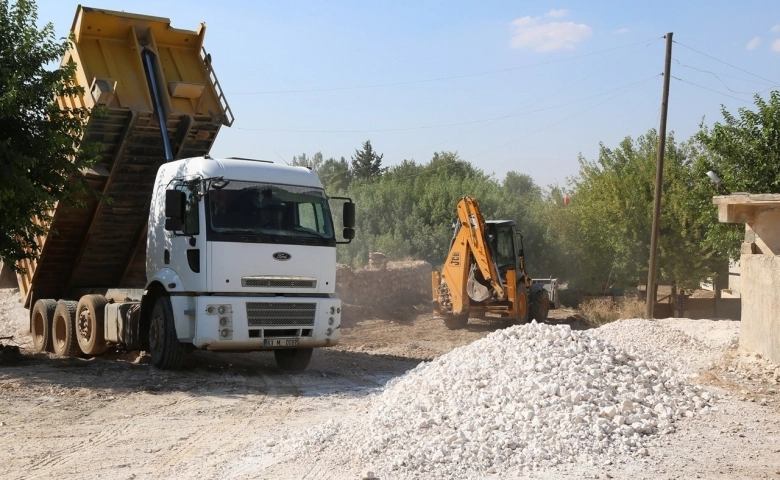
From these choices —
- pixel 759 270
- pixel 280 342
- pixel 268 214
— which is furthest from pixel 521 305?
pixel 268 214

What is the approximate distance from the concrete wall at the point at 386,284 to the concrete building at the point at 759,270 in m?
13.9

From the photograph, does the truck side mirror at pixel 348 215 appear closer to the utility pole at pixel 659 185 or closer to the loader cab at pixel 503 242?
the loader cab at pixel 503 242

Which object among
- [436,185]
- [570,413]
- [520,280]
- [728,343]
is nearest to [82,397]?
[570,413]

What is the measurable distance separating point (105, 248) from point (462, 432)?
351 inches

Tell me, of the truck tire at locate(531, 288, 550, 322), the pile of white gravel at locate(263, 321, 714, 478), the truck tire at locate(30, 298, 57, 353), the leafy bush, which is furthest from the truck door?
the leafy bush

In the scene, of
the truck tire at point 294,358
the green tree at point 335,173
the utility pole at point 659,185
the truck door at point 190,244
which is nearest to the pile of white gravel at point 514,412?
the truck tire at point 294,358

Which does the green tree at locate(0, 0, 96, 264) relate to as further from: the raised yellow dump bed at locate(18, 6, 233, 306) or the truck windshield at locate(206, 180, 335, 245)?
the truck windshield at locate(206, 180, 335, 245)

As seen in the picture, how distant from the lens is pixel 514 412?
25.7 feet

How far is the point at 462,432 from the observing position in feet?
24.0

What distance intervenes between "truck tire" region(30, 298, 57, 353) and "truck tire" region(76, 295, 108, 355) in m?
1.01

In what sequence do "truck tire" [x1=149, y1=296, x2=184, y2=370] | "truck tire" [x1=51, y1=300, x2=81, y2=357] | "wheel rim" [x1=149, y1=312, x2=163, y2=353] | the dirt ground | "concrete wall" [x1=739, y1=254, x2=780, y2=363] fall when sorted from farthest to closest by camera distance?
"truck tire" [x1=51, y1=300, x2=81, y2=357] < "wheel rim" [x1=149, y1=312, x2=163, y2=353] < "truck tire" [x1=149, y1=296, x2=184, y2=370] < "concrete wall" [x1=739, y1=254, x2=780, y2=363] < the dirt ground

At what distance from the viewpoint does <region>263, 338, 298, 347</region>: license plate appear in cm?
1163

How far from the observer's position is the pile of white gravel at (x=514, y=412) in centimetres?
688

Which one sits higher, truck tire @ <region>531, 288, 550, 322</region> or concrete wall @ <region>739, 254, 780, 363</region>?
concrete wall @ <region>739, 254, 780, 363</region>
